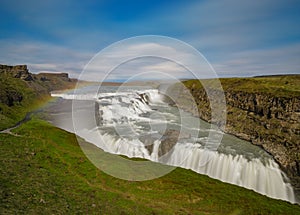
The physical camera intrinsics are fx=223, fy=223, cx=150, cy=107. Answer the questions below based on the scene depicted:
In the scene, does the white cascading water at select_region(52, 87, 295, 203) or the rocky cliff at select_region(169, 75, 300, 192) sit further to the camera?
the rocky cliff at select_region(169, 75, 300, 192)

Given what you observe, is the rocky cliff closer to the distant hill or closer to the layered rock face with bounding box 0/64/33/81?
the distant hill

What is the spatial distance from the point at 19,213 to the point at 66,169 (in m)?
7.90

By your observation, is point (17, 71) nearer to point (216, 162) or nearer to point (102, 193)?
point (102, 193)

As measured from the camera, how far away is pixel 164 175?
65.2 feet

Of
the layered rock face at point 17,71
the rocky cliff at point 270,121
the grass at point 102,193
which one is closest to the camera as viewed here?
the grass at point 102,193

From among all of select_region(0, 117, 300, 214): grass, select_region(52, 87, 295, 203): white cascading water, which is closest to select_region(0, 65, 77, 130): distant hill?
select_region(52, 87, 295, 203): white cascading water

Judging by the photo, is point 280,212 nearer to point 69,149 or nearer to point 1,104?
point 69,149

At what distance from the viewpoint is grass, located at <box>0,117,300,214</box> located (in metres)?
14.3

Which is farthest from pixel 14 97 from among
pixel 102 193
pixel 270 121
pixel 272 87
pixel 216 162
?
pixel 272 87

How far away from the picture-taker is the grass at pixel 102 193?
14281 millimetres

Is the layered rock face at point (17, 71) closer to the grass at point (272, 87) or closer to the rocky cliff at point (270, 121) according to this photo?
the rocky cliff at point (270, 121)

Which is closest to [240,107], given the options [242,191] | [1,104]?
[242,191]

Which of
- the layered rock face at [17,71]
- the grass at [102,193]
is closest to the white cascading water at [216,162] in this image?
the grass at [102,193]

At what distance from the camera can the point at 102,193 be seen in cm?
1647
